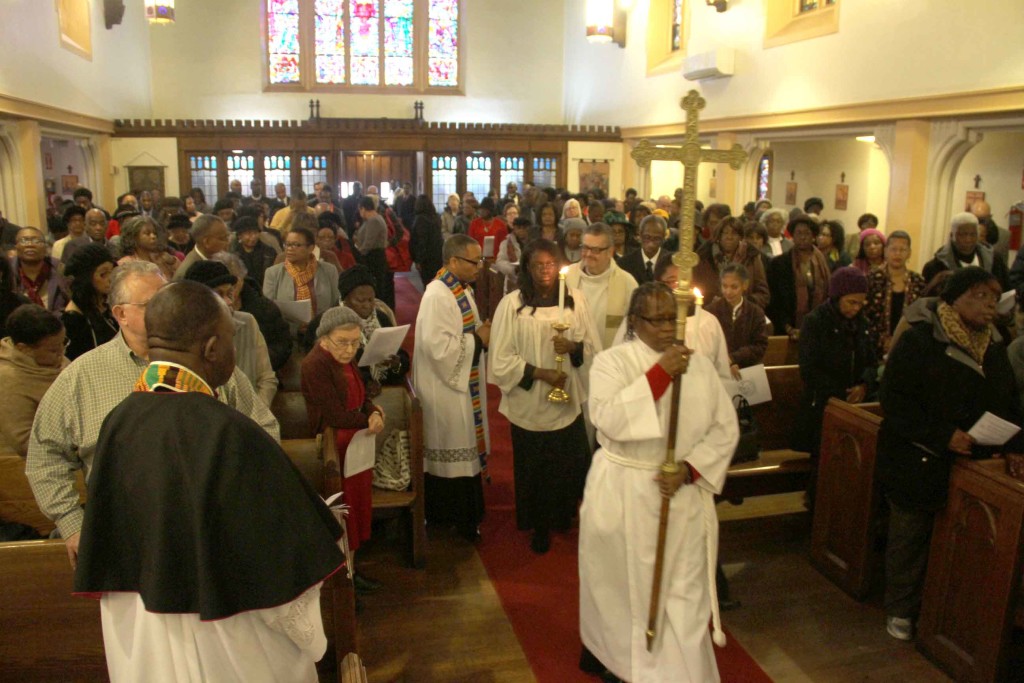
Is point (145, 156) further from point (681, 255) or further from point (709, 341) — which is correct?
point (681, 255)

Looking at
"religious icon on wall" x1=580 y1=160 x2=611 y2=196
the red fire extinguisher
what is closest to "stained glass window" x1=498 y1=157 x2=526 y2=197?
"religious icon on wall" x1=580 y1=160 x2=611 y2=196

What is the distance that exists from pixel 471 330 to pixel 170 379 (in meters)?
2.95

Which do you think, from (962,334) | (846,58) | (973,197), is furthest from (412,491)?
(973,197)

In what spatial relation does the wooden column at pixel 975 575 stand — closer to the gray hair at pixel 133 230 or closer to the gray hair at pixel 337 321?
the gray hair at pixel 337 321

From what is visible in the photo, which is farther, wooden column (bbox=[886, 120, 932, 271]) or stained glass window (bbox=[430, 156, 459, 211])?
stained glass window (bbox=[430, 156, 459, 211])

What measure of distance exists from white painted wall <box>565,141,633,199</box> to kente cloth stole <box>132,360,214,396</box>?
54.3 ft

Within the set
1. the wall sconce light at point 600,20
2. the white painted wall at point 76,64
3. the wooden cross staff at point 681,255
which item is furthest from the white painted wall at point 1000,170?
the white painted wall at point 76,64

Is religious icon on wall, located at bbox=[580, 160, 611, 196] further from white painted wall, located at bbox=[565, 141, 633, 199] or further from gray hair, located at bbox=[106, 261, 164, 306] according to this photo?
gray hair, located at bbox=[106, 261, 164, 306]

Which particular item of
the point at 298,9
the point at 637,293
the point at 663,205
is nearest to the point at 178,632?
the point at 637,293

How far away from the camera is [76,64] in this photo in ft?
45.6

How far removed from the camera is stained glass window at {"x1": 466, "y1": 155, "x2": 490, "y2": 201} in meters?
17.9

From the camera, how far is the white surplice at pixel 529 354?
4465 millimetres

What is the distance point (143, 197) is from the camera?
41.8 ft

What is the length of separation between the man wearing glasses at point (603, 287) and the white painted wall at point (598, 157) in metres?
13.3
